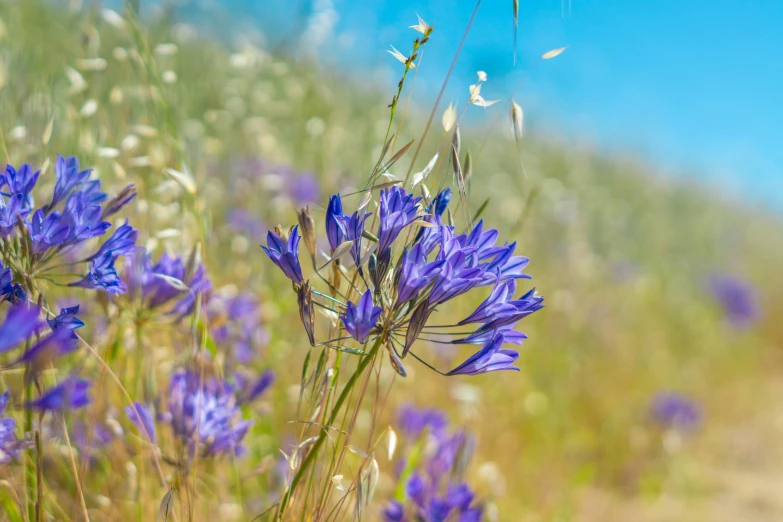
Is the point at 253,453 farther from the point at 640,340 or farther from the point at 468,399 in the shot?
the point at 640,340

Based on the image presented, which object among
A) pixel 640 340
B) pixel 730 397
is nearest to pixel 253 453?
pixel 640 340

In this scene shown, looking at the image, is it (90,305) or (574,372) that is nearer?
(90,305)

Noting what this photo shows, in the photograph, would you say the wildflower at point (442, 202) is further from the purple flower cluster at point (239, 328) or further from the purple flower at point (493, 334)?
the purple flower cluster at point (239, 328)

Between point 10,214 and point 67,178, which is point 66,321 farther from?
point 67,178

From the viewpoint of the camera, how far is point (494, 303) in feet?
3.22

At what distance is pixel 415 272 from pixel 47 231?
61cm

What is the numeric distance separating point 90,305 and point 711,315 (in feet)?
18.2

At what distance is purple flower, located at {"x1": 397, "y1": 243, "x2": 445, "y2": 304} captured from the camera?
2.95 ft

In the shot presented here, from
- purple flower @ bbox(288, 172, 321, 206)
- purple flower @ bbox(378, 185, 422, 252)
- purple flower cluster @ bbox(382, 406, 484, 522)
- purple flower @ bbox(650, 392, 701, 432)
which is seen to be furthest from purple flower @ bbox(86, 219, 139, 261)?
purple flower @ bbox(650, 392, 701, 432)

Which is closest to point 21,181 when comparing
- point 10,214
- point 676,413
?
point 10,214

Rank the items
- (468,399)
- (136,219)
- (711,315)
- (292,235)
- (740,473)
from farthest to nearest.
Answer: (711,315)
(740,473)
(136,219)
(468,399)
(292,235)

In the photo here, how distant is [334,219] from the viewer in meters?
0.97

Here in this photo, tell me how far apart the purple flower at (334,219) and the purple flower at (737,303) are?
16.1 feet

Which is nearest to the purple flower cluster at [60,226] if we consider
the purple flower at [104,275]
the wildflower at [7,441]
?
the purple flower at [104,275]
